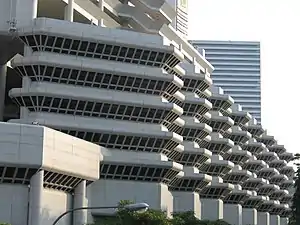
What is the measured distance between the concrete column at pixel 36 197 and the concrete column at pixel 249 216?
266 ft

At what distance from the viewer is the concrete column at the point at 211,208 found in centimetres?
12031

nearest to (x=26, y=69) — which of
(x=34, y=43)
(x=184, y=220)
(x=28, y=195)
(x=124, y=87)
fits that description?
(x=34, y=43)

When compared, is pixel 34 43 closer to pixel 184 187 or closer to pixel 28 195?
pixel 28 195

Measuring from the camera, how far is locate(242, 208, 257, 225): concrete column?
146038 millimetres

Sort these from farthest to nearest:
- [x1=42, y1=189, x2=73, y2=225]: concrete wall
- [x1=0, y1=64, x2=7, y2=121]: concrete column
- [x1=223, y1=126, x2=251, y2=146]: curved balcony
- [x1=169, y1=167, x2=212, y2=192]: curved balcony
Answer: [x1=223, y1=126, x2=251, y2=146]: curved balcony
[x1=169, y1=167, x2=212, y2=192]: curved balcony
[x1=0, y1=64, x2=7, y2=121]: concrete column
[x1=42, y1=189, x2=73, y2=225]: concrete wall

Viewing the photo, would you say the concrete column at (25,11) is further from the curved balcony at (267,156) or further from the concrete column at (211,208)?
the curved balcony at (267,156)

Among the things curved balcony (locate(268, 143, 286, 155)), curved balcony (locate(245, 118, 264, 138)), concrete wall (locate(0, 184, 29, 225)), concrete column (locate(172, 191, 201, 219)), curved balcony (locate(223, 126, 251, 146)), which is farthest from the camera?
curved balcony (locate(268, 143, 286, 155))

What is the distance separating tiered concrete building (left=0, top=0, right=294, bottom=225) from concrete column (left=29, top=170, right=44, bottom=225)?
9 cm

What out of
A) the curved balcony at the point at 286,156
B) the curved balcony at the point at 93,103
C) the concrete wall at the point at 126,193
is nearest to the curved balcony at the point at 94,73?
the curved balcony at the point at 93,103

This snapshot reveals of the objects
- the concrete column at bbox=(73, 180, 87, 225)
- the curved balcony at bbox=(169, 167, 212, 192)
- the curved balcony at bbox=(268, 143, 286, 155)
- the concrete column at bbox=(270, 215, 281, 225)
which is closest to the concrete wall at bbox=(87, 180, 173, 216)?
the concrete column at bbox=(73, 180, 87, 225)

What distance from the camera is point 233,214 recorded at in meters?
134

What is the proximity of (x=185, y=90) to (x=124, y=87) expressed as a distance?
21.5 metres

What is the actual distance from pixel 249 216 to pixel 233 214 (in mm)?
13581

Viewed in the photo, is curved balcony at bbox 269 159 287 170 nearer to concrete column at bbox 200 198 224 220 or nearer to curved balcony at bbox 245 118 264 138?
curved balcony at bbox 245 118 264 138
